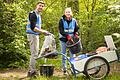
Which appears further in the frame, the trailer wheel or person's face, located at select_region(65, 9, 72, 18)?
person's face, located at select_region(65, 9, 72, 18)

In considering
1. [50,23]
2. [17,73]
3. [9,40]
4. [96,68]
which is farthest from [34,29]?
[50,23]

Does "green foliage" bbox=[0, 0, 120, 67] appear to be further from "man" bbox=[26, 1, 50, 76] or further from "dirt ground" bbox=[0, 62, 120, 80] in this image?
"man" bbox=[26, 1, 50, 76]

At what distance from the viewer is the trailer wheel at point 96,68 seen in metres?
7.18

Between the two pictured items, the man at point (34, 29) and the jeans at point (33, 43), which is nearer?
the man at point (34, 29)

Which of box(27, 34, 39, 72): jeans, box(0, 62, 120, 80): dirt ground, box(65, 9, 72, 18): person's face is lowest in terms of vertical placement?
box(0, 62, 120, 80): dirt ground

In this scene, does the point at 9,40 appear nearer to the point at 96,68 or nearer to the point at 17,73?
the point at 17,73

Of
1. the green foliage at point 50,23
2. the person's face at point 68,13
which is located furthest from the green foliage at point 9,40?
the person's face at point 68,13

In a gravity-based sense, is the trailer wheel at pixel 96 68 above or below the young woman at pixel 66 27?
below

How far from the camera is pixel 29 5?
1302cm

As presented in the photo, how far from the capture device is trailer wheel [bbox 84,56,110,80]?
7.18m

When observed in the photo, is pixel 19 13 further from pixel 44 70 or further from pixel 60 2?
pixel 60 2

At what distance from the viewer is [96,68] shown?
7.31 meters

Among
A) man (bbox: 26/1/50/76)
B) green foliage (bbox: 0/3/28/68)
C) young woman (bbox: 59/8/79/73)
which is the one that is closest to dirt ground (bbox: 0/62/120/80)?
green foliage (bbox: 0/3/28/68)

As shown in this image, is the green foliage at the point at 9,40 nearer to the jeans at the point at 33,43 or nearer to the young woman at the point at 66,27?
the jeans at the point at 33,43
